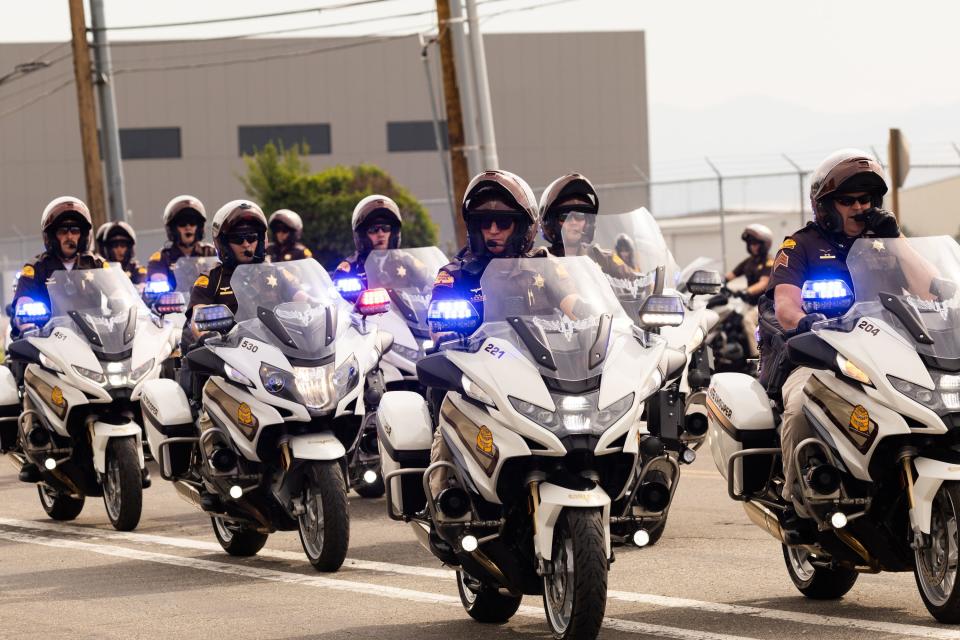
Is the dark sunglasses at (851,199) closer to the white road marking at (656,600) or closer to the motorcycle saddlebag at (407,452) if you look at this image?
the white road marking at (656,600)

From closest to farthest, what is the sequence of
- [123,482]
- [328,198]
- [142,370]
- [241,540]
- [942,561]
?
[942,561] → [241,540] → [123,482] → [142,370] → [328,198]

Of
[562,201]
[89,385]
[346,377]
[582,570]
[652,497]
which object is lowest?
[582,570]

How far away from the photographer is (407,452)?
29.0 ft

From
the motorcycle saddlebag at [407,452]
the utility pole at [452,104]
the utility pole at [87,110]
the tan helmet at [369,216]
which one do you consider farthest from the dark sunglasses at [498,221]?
the utility pole at [87,110]

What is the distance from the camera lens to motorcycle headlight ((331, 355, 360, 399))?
35.5 feet

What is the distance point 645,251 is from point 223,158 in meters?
65.7

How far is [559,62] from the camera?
79562 mm

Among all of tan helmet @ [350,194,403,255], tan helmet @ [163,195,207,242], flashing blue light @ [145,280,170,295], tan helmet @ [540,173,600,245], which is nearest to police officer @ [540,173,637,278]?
tan helmet @ [540,173,600,245]

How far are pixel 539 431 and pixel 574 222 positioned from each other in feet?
14.4

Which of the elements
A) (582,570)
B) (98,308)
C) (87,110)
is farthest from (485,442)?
(87,110)

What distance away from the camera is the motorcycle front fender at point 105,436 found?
12586mm

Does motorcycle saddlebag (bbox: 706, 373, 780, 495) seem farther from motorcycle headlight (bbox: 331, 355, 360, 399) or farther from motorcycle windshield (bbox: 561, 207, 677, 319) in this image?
motorcycle windshield (bbox: 561, 207, 677, 319)

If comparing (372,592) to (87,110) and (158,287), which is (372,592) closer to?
(158,287)

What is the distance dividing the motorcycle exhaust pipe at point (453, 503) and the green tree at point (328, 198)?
162 ft
